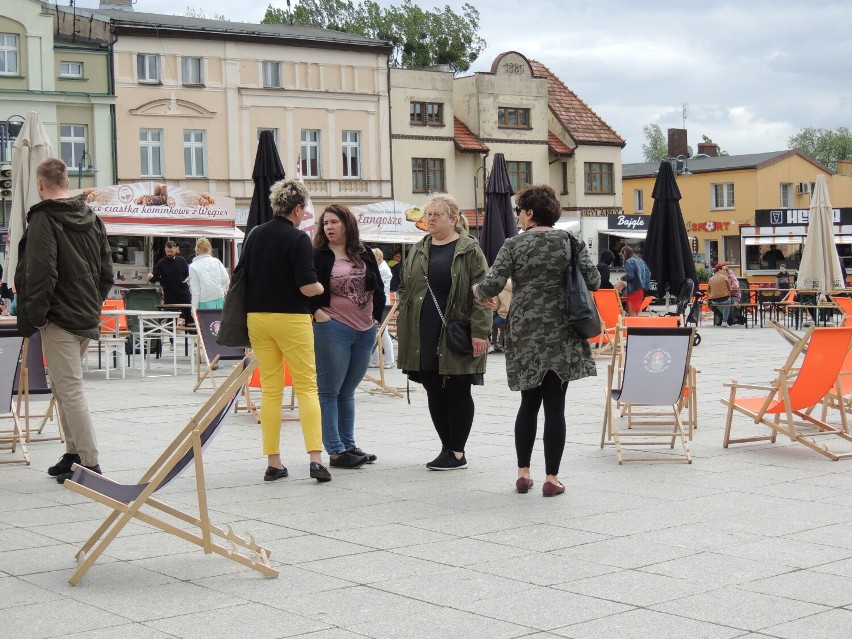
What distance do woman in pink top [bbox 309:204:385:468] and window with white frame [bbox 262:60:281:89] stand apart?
39.8m

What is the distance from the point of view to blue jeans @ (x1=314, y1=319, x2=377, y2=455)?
8.57m

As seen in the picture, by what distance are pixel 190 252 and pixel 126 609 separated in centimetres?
3401

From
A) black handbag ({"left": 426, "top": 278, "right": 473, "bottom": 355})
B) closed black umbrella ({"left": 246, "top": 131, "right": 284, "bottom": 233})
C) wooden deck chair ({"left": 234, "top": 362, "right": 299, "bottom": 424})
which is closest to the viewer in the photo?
black handbag ({"left": 426, "top": 278, "right": 473, "bottom": 355})

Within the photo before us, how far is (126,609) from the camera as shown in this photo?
504cm

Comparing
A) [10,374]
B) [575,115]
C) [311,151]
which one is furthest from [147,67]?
[10,374]

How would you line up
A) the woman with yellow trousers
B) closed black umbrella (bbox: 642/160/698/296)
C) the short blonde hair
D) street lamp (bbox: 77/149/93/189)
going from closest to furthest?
the woman with yellow trousers < the short blonde hair < closed black umbrella (bbox: 642/160/698/296) < street lamp (bbox: 77/149/93/189)

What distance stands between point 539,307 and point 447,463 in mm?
1477

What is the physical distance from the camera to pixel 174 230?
3388 centimetres

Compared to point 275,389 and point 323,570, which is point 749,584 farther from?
point 275,389

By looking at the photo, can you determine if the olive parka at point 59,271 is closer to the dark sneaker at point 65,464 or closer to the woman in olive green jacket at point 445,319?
the dark sneaker at point 65,464

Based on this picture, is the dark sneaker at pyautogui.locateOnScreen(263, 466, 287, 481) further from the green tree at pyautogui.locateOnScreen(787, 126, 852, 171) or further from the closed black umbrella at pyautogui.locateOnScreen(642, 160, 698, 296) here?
the green tree at pyautogui.locateOnScreen(787, 126, 852, 171)

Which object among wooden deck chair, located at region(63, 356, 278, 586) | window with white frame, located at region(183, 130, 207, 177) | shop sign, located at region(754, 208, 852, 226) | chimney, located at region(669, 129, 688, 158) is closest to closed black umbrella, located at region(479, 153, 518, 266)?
wooden deck chair, located at region(63, 356, 278, 586)

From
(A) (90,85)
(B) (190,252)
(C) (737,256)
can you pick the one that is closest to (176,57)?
(A) (90,85)

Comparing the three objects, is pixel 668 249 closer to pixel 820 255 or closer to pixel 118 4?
pixel 820 255
